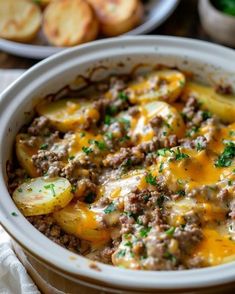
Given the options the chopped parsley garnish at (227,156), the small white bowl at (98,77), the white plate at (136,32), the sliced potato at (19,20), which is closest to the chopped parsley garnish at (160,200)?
the chopped parsley garnish at (227,156)

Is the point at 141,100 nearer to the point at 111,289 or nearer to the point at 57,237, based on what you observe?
the point at 57,237

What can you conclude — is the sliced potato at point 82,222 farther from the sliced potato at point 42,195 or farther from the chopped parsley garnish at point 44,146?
the chopped parsley garnish at point 44,146

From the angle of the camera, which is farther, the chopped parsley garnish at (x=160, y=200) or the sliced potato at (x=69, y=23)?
the sliced potato at (x=69, y=23)

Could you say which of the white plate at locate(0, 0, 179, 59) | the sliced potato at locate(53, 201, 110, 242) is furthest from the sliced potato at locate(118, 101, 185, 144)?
the white plate at locate(0, 0, 179, 59)

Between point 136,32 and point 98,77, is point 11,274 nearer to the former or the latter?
point 98,77

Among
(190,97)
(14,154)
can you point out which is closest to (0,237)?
(14,154)

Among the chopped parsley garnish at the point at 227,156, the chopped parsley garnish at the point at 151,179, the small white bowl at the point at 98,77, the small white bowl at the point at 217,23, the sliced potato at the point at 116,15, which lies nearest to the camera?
the small white bowl at the point at 98,77
